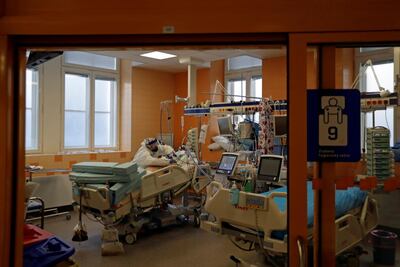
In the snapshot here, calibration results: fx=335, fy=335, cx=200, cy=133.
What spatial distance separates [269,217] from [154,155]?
2771mm

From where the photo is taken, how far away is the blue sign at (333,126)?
132 centimetres

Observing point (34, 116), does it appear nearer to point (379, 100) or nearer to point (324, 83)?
point (379, 100)

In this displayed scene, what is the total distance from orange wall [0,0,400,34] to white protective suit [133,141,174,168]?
3.65m

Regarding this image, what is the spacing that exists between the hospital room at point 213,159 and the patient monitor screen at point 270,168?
0.01m

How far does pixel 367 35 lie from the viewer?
1271mm

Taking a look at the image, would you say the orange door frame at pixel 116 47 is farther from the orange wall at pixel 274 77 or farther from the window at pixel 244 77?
the window at pixel 244 77

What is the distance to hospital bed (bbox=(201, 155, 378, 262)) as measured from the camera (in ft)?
8.98

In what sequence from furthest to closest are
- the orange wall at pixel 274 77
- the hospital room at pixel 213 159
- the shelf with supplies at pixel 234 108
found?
1. the orange wall at pixel 274 77
2. the shelf with supplies at pixel 234 108
3. the hospital room at pixel 213 159

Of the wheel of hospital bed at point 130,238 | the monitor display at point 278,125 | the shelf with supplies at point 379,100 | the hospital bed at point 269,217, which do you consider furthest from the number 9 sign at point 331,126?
the wheel of hospital bed at point 130,238

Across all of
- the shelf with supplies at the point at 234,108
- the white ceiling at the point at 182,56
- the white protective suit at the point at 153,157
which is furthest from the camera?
the white ceiling at the point at 182,56

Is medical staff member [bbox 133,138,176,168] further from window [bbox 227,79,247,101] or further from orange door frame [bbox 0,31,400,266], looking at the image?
orange door frame [bbox 0,31,400,266]

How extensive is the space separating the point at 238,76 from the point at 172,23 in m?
6.26

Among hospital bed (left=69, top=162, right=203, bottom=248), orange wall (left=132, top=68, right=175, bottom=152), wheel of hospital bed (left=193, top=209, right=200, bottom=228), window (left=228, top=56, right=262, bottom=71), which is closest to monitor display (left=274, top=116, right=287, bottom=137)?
hospital bed (left=69, top=162, right=203, bottom=248)

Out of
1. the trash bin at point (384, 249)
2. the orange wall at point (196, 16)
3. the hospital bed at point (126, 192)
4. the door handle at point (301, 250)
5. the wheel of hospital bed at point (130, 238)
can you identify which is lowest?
the wheel of hospital bed at point (130, 238)
